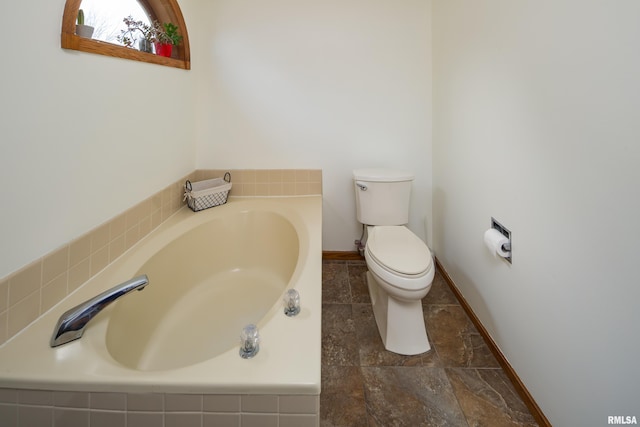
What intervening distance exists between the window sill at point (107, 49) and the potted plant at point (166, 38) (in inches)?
2.1

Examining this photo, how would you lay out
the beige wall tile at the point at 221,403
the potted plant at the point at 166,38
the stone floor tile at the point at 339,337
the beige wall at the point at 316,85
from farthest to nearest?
the beige wall at the point at 316,85 → the potted plant at the point at 166,38 → the stone floor tile at the point at 339,337 → the beige wall tile at the point at 221,403

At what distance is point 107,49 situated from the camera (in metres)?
1.16

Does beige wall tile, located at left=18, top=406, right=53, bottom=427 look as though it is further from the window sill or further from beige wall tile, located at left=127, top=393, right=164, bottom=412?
the window sill

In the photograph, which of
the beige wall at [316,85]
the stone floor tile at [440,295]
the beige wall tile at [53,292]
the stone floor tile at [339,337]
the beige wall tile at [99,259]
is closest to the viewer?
the beige wall tile at [53,292]

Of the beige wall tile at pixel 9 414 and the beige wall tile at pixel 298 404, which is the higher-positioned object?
the beige wall tile at pixel 298 404

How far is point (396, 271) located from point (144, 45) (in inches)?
70.7

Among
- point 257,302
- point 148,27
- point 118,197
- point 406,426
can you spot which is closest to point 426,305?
point 406,426

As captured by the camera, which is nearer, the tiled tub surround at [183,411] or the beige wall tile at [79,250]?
the tiled tub surround at [183,411]

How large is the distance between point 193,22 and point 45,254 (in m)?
1.89

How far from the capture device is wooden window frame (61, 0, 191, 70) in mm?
978

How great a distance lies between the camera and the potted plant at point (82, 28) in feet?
3.49

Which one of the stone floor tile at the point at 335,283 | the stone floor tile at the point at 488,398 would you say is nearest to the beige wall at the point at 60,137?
the stone floor tile at the point at 335,283

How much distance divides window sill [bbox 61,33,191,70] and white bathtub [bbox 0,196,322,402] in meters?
0.84

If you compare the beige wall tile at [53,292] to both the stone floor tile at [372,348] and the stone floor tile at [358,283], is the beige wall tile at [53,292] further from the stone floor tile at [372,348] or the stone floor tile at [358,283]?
the stone floor tile at [358,283]
